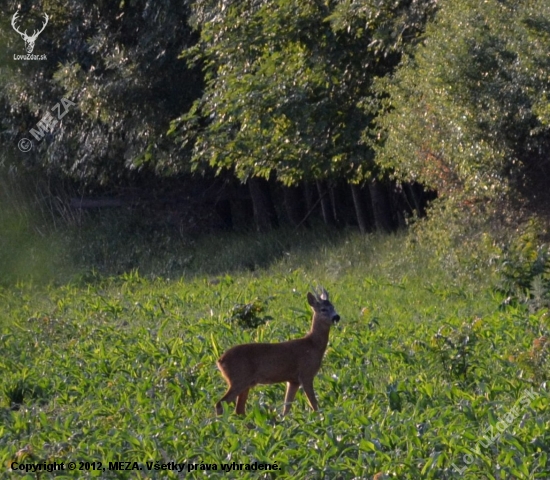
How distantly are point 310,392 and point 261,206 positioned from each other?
16523mm

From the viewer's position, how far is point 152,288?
1691 centimetres

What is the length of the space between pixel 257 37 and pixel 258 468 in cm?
1195

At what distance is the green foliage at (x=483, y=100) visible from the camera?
11.8 m

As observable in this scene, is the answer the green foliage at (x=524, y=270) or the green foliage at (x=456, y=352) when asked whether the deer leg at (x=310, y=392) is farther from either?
the green foliage at (x=524, y=270)

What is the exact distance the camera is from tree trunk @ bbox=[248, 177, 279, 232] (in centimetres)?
2392

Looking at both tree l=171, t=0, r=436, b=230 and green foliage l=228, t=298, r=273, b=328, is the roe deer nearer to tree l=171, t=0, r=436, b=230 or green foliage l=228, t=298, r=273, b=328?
green foliage l=228, t=298, r=273, b=328

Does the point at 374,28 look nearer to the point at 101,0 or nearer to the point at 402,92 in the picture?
the point at 402,92

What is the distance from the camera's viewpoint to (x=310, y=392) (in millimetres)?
7719

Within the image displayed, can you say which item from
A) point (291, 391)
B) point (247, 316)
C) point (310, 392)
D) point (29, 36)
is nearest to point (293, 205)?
point (29, 36)

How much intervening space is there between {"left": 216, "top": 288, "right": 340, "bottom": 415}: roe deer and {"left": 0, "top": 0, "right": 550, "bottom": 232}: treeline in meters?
4.91

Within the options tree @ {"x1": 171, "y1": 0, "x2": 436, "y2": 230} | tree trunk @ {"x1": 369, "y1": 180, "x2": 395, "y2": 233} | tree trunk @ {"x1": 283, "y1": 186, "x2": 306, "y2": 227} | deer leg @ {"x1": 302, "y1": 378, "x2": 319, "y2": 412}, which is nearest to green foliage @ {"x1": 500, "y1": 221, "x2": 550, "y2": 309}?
deer leg @ {"x1": 302, "y1": 378, "x2": 319, "y2": 412}

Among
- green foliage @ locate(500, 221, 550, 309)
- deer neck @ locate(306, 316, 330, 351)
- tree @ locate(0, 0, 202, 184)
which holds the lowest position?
green foliage @ locate(500, 221, 550, 309)

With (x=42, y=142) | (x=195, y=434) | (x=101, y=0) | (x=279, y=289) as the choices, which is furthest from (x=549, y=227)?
(x=42, y=142)

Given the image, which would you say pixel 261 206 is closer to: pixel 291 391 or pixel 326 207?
pixel 326 207
